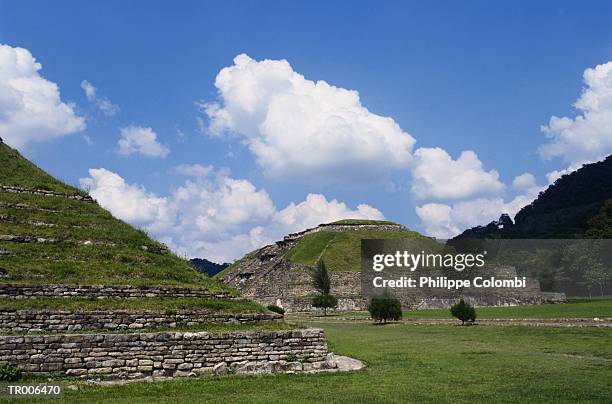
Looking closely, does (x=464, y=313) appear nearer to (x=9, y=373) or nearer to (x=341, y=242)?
(x=9, y=373)

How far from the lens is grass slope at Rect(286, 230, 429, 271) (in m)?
76.6

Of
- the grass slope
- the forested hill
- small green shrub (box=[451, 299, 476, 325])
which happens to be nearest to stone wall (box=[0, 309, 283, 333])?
small green shrub (box=[451, 299, 476, 325])

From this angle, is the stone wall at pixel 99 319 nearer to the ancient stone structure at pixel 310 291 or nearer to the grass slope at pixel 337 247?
the ancient stone structure at pixel 310 291

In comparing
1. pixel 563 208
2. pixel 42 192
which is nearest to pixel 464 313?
pixel 42 192

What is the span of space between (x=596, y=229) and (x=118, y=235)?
236ft

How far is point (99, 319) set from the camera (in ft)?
50.7

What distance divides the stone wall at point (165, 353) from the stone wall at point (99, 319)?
1443 mm

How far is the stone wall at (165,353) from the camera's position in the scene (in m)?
13.3

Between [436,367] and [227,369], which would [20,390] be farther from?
[436,367]

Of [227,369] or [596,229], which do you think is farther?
[596,229]

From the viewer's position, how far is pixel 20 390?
11445 mm

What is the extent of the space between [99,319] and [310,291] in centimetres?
5425

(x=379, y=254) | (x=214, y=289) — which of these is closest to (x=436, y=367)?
(x=214, y=289)

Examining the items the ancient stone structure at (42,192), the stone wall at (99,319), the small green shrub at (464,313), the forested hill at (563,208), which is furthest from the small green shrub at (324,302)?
the forested hill at (563,208)
